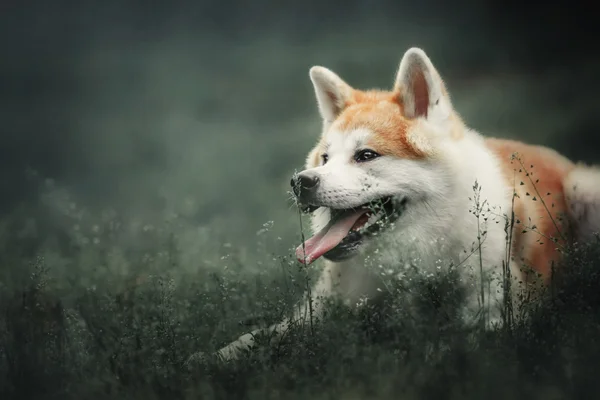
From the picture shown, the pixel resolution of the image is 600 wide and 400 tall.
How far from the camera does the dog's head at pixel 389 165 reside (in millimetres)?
3566

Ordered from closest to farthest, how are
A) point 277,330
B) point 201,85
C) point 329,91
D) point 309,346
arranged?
point 309,346
point 277,330
point 329,91
point 201,85

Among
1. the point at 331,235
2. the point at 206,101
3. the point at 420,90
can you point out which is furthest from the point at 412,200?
the point at 206,101

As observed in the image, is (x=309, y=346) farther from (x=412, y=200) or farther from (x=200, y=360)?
(x=412, y=200)

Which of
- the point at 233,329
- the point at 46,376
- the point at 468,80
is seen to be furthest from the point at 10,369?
the point at 468,80

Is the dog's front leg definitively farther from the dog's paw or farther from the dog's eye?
the dog's eye

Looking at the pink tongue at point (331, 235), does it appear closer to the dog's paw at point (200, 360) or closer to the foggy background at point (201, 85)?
the dog's paw at point (200, 360)

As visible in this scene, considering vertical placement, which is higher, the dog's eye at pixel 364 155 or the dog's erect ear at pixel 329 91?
the dog's erect ear at pixel 329 91

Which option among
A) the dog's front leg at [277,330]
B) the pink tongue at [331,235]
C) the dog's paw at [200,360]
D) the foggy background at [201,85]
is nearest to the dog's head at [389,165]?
the pink tongue at [331,235]

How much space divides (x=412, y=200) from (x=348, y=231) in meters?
0.36

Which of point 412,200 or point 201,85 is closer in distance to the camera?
point 412,200

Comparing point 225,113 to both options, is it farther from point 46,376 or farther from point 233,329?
point 46,376

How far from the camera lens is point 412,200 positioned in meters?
3.68

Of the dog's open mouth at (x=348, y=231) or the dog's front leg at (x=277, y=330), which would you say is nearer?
the dog's front leg at (x=277, y=330)

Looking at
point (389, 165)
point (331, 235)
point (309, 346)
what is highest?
point (389, 165)
